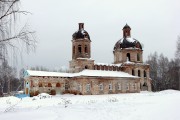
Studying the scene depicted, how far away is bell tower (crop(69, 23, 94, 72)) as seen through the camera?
1583 inches

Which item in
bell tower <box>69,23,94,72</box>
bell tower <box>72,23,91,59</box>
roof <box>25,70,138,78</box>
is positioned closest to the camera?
roof <box>25,70,138,78</box>

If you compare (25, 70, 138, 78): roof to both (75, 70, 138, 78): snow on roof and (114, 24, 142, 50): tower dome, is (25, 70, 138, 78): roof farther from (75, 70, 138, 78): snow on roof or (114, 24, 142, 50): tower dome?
(114, 24, 142, 50): tower dome

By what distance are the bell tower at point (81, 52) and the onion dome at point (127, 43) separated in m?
8.16

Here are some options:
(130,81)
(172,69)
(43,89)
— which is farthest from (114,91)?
(172,69)

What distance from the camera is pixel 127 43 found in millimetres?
46938

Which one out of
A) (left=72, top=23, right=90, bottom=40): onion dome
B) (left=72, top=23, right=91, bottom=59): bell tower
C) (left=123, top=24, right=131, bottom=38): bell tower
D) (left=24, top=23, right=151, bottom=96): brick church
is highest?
(left=123, top=24, right=131, bottom=38): bell tower

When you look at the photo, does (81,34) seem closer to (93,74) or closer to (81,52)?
(81,52)

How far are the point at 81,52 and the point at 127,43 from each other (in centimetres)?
1047

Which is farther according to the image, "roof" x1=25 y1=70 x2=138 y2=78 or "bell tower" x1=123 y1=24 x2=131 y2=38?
"bell tower" x1=123 y1=24 x2=131 y2=38

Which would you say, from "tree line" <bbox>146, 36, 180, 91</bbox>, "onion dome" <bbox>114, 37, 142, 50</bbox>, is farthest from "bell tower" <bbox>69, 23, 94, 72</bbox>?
"tree line" <bbox>146, 36, 180, 91</bbox>

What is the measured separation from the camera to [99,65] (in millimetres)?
43438

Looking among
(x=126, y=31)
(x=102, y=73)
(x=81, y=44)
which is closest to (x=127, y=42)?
(x=126, y=31)

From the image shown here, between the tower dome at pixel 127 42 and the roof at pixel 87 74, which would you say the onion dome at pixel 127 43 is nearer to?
the tower dome at pixel 127 42

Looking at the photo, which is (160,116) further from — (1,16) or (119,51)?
(119,51)
